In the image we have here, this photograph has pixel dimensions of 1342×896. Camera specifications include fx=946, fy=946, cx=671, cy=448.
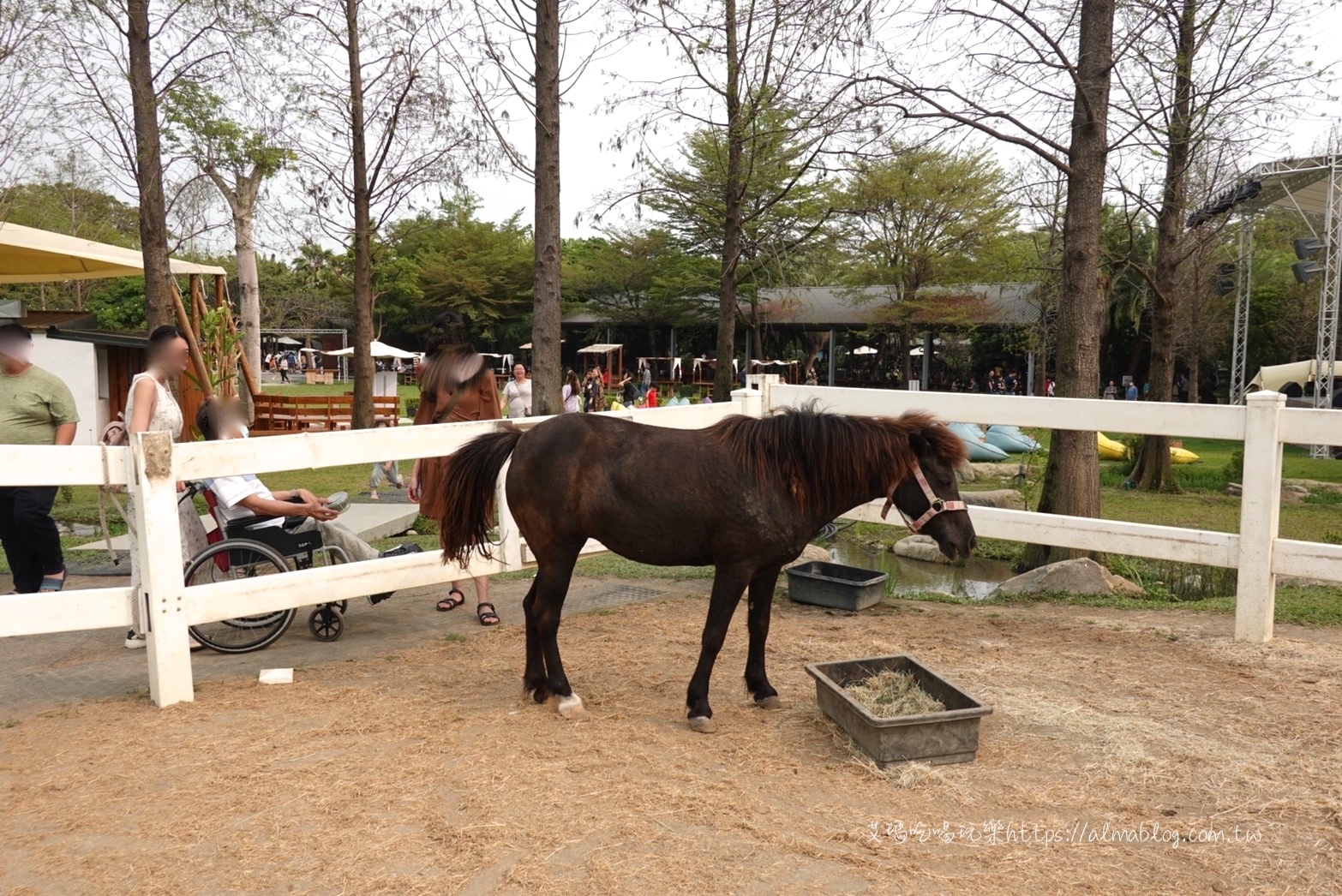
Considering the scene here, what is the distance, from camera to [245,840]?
2.93 meters

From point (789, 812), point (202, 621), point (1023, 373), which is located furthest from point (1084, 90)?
point (1023, 373)

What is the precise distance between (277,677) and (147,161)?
5.66m

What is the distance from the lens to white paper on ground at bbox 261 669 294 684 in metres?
4.46

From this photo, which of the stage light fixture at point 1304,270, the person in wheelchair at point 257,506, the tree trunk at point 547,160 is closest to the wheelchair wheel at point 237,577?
the person in wheelchair at point 257,506

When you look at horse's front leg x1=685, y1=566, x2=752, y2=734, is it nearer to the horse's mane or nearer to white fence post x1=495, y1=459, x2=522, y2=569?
the horse's mane

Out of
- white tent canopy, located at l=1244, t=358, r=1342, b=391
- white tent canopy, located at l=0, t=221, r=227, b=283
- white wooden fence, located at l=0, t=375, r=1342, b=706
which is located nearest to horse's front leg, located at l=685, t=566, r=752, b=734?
white wooden fence, located at l=0, t=375, r=1342, b=706

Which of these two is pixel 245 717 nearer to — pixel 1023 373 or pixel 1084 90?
pixel 1084 90

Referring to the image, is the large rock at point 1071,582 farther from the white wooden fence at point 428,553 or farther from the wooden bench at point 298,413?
the wooden bench at point 298,413

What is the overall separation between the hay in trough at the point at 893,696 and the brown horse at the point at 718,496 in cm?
48

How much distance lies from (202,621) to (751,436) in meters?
2.61

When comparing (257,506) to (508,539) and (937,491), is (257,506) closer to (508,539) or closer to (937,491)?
(508,539)

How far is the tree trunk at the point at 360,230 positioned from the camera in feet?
39.5

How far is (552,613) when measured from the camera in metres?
4.23

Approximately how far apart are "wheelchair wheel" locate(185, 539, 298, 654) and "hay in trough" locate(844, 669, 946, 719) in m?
2.89
